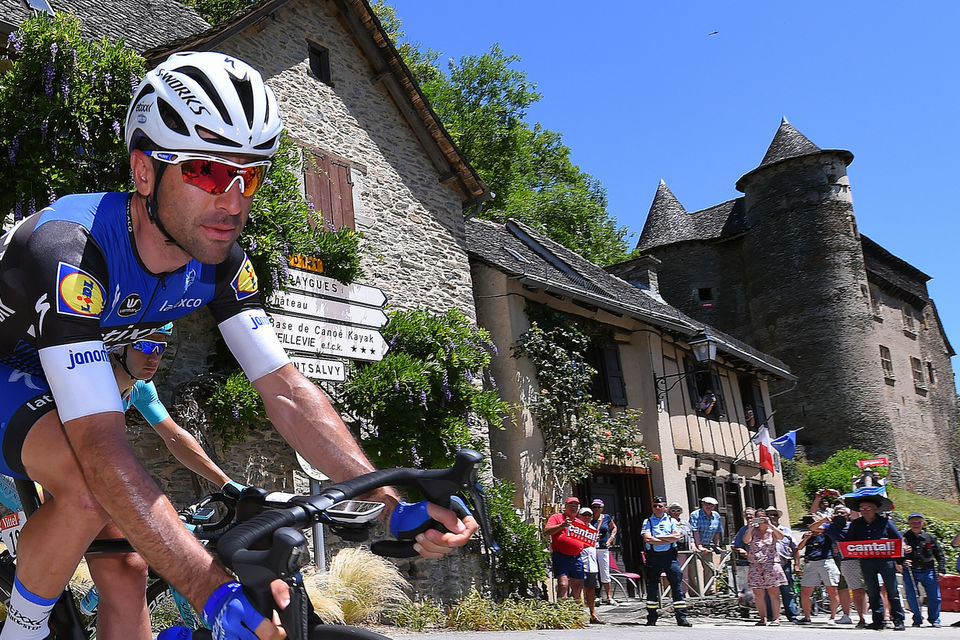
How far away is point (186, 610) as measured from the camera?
9.07 feet

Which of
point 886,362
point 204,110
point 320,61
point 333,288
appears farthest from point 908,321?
point 204,110

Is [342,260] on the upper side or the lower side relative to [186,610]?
upper

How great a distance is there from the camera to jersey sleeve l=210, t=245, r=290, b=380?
108 inches

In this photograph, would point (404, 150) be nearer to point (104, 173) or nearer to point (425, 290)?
point (425, 290)

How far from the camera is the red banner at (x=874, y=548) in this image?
1280 centimetres

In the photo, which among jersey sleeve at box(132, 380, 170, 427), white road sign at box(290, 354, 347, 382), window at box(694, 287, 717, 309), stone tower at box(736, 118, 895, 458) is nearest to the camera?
jersey sleeve at box(132, 380, 170, 427)

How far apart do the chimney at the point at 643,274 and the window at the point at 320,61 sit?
14.2 meters

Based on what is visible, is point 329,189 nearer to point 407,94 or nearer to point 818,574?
point 407,94

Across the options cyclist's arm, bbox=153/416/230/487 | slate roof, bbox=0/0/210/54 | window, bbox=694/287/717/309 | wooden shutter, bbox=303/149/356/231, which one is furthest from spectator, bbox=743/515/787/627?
window, bbox=694/287/717/309

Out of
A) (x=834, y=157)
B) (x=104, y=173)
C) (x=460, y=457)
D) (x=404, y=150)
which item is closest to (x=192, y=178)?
(x=460, y=457)

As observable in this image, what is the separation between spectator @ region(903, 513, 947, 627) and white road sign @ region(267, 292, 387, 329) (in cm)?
872

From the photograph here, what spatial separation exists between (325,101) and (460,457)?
45.9 ft

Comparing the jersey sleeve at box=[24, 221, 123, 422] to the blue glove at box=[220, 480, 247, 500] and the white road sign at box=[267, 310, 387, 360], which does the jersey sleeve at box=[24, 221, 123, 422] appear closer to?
the blue glove at box=[220, 480, 247, 500]

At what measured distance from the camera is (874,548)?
42.4 feet
